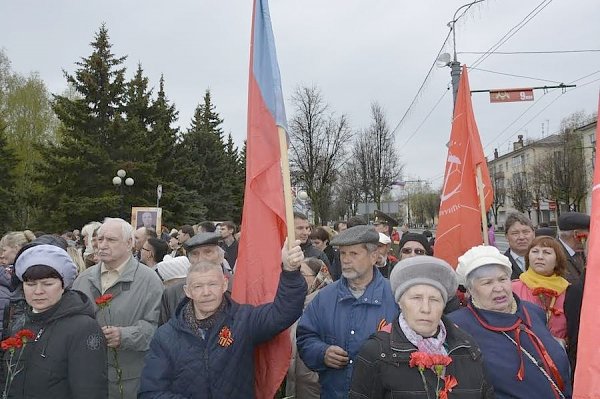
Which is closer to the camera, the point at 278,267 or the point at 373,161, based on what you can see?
the point at 278,267

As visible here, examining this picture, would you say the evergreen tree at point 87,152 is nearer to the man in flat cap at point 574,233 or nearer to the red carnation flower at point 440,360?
the man in flat cap at point 574,233

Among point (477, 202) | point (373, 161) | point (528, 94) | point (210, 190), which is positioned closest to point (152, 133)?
point (210, 190)

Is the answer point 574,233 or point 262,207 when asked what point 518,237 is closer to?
point 574,233

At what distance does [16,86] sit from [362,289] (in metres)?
43.1

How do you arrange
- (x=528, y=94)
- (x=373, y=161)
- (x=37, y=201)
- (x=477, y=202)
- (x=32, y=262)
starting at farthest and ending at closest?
(x=373, y=161)
(x=37, y=201)
(x=528, y=94)
(x=477, y=202)
(x=32, y=262)

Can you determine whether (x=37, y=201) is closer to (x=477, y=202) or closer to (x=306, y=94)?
(x=306, y=94)

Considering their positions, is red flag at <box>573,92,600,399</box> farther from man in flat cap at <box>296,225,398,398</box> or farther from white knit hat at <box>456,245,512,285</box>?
man in flat cap at <box>296,225,398,398</box>

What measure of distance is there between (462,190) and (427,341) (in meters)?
3.59

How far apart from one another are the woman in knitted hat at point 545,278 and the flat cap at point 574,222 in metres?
1.28

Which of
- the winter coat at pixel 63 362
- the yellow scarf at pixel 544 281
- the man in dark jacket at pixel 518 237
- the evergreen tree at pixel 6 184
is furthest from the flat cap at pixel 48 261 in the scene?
the evergreen tree at pixel 6 184

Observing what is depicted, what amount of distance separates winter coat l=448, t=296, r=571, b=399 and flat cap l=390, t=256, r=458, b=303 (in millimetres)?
408

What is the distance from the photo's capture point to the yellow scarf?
420cm

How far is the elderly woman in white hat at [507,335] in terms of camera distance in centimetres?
285

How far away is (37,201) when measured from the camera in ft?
105
